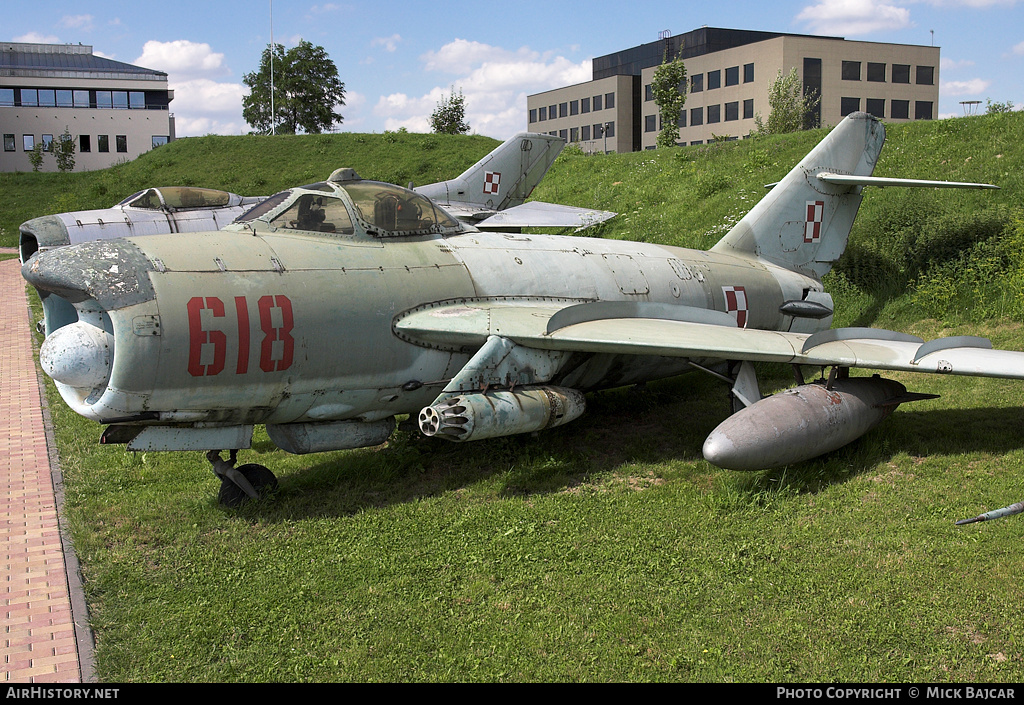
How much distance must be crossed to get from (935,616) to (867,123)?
9.27 meters

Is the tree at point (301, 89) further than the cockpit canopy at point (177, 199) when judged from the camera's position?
Yes

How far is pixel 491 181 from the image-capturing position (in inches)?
757

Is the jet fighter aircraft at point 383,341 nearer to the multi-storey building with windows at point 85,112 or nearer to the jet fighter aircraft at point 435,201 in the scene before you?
the jet fighter aircraft at point 435,201

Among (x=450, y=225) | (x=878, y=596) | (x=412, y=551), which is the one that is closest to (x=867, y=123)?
(x=450, y=225)

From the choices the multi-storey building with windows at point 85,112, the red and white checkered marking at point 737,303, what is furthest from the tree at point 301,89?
the red and white checkered marking at point 737,303

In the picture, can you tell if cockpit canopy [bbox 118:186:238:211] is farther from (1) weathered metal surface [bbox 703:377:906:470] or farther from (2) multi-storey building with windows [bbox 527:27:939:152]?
(2) multi-storey building with windows [bbox 527:27:939:152]

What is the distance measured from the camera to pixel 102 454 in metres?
9.02

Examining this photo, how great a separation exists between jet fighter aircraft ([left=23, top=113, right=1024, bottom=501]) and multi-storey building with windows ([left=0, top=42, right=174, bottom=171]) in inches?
2495

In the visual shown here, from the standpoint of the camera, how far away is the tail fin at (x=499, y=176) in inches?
749

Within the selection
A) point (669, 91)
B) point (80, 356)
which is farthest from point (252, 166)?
point (80, 356)

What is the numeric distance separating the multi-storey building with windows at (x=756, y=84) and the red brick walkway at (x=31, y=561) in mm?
48544

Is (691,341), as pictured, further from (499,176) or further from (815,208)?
Answer: (499,176)

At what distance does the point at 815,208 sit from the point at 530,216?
284 inches
